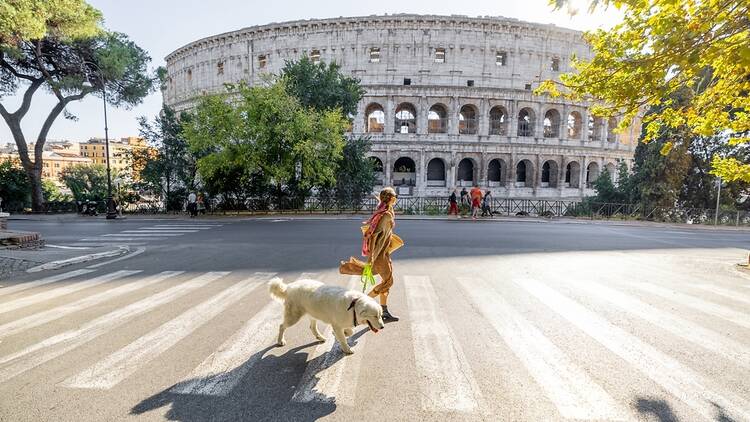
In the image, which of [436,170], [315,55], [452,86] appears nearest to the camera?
[452,86]

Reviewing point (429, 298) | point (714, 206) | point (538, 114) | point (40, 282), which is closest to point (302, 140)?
point (40, 282)

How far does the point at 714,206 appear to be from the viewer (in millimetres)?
23078

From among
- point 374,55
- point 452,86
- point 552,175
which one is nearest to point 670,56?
point 452,86

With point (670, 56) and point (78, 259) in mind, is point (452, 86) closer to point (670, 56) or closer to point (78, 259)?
point (670, 56)

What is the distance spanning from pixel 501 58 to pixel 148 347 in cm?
4207

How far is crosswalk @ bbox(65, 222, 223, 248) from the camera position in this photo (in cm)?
1149

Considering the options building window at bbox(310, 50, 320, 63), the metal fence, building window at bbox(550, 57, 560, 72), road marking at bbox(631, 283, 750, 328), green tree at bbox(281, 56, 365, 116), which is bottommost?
road marking at bbox(631, 283, 750, 328)

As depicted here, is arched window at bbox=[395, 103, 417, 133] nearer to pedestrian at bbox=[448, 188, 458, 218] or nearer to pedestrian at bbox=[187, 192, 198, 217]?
pedestrian at bbox=[448, 188, 458, 218]

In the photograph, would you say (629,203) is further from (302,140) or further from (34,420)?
(34,420)

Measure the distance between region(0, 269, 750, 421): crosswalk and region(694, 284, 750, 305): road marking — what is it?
4 cm

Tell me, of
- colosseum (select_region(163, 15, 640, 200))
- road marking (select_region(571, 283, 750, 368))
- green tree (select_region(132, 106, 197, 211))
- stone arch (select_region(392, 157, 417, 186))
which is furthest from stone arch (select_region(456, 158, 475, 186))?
road marking (select_region(571, 283, 750, 368))

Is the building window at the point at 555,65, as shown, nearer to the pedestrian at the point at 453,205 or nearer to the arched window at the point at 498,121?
the arched window at the point at 498,121

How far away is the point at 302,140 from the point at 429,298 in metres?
15.2

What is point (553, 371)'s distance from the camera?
3.51 metres
